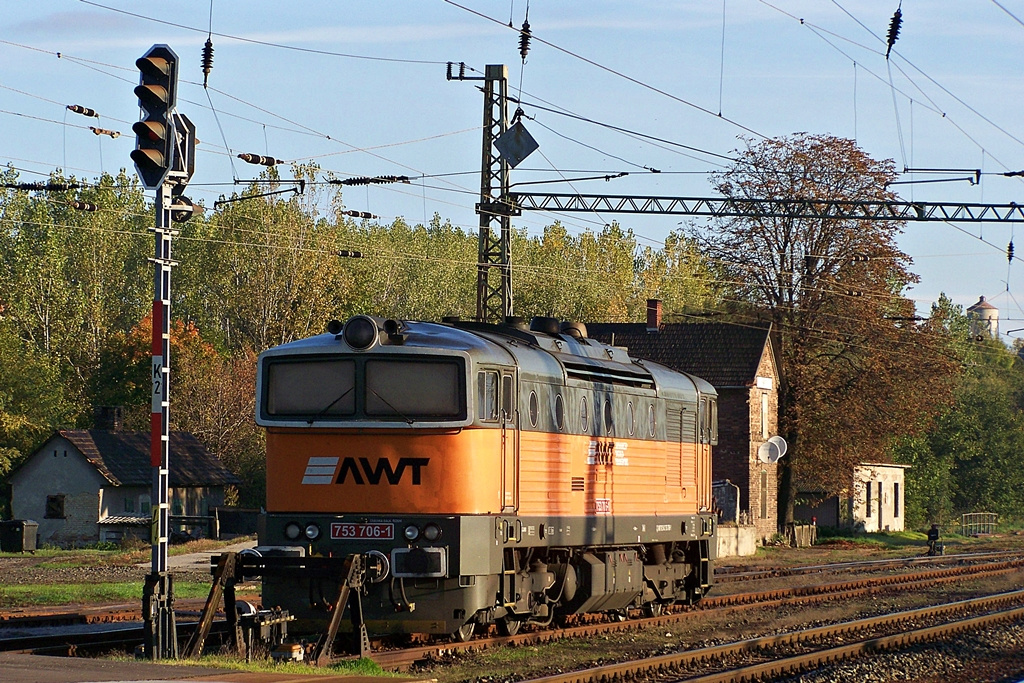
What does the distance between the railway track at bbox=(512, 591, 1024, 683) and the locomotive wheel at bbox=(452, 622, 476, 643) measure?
2.01m

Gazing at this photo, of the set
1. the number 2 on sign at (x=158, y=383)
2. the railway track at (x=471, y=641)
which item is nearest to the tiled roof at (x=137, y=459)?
the railway track at (x=471, y=641)

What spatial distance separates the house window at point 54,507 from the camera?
4741 centimetres

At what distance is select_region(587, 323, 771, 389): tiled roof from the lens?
165 feet

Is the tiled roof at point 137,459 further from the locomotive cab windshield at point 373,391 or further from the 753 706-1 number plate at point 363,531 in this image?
the 753 706-1 number plate at point 363,531

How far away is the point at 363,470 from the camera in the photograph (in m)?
15.1

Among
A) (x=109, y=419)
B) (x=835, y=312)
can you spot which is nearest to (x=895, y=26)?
(x=835, y=312)

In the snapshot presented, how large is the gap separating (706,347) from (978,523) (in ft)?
87.1

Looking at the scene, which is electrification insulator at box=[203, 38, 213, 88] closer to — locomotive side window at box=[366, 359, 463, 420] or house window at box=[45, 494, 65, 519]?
locomotive side window at box=[366, 359, 463, 420]

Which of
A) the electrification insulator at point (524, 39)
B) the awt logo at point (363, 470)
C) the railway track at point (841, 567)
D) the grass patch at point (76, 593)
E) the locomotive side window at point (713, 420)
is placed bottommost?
the railway track at point (841, 567)

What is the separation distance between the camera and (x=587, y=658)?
15.9m

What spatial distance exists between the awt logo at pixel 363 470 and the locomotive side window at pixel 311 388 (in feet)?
1.68

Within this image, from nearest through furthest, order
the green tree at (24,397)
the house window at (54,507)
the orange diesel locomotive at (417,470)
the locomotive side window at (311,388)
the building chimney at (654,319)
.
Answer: the orange diesel locomotive at (417,470) → the locomotive side window at (311,388) → the house window at (54,507) → the green tree at (24,397) → the building chimney at (654,319)

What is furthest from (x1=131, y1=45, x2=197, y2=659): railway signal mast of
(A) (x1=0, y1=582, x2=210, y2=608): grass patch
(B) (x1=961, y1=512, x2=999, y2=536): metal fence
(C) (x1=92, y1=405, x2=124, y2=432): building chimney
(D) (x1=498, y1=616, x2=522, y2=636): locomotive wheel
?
(B) (x1=961, y1=512, x2=999, y2=536): metal fence

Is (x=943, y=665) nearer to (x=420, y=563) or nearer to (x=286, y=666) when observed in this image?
(x=420, y=563)
